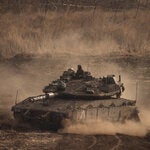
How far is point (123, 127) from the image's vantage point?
82.5ft

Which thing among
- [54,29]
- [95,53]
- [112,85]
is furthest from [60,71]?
[112,85]

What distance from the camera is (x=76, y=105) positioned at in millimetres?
23578

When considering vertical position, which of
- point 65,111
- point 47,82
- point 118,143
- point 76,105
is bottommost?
point 118,143

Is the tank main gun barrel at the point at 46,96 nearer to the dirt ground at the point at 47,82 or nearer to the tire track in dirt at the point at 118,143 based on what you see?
the dirt ground at the point at 47,82

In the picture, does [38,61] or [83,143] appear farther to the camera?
[38,61]

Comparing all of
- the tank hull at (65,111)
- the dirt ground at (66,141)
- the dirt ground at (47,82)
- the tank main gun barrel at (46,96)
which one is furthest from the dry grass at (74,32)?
the dirt ground at (66,141)

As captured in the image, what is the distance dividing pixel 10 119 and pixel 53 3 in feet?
114

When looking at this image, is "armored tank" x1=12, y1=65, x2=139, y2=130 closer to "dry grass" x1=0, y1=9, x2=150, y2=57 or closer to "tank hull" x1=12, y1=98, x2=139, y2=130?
"tank hull" x1=12, y1=98, x2=139, y2=130

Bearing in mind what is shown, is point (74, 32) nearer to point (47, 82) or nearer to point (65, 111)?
point (47, 82)

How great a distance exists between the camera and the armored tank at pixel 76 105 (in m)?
23.1

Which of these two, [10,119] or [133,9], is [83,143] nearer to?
[10,119]

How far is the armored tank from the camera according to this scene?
23.1m

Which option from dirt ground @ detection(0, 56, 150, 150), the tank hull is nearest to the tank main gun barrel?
the tank hull

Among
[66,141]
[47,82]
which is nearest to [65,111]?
[66,141]
